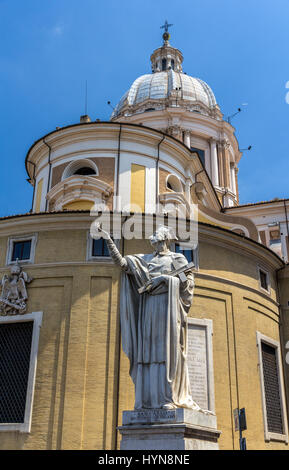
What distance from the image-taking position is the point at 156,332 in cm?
725

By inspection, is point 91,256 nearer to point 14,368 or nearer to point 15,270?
point 15,270

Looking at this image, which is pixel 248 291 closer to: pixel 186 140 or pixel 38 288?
pixel 38 288

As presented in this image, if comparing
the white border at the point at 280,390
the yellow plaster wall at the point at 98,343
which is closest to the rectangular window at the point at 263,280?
the yellow plaster wall at the point at 98,343

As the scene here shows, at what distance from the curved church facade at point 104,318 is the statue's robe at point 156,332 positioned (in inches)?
381

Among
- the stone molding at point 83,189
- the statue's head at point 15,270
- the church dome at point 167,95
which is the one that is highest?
the church dome at point 167,95

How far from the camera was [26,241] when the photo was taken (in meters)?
18.9

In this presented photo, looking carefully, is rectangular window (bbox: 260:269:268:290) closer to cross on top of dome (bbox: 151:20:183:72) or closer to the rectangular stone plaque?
the rectangular stone plaque

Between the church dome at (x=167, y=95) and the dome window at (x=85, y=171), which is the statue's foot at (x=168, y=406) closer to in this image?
the dome window at (x=85, y=171)

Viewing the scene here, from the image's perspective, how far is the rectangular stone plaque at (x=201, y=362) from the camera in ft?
57.5

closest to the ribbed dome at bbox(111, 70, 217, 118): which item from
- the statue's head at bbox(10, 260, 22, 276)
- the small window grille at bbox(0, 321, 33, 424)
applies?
the statue's head at bbox(10, 260, 22, 276)

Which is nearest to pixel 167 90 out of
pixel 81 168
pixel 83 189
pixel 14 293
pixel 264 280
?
pixel 81 168

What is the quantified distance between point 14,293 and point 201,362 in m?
6.62

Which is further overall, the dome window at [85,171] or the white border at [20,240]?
the dome window at [85,171]

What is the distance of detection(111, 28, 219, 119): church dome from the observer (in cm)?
4209
